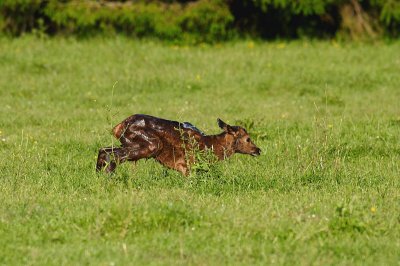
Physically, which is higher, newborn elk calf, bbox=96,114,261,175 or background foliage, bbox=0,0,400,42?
newborn elk calf, bbox=96,114,261,175

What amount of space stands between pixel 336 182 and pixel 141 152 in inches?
81.9

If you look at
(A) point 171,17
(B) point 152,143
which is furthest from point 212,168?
(A) point 171,17

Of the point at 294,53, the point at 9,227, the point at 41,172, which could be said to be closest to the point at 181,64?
the point at 294,53

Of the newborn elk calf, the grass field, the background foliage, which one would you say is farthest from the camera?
the background foliage

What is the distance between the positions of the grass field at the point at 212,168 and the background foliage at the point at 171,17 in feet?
5.05

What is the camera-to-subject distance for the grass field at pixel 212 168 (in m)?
7.91

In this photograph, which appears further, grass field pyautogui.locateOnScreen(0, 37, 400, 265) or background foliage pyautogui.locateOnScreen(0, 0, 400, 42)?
background foliage pyautogui.locateOnScreen(0, 0, 400, 42)

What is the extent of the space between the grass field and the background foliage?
60.6 inches

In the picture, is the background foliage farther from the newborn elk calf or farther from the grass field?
the newborn elk calf

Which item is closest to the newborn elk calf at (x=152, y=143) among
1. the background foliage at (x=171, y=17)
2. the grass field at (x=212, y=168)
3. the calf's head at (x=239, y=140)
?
the grass field at (x=212, y=168)

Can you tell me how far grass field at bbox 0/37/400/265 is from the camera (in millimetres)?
7906

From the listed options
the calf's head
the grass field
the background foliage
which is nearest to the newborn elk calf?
the grass field

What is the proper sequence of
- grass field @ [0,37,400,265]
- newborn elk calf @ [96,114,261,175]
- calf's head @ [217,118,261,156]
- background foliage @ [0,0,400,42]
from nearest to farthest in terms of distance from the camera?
1. grass field @ [0,37,400,265]
2. newborn elk calf @ [96,114,261,175]
3. calf's head @ [217,118,261,156]
4. background foliage @ [0,0,400,42]

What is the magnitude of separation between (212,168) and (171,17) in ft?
45.7
